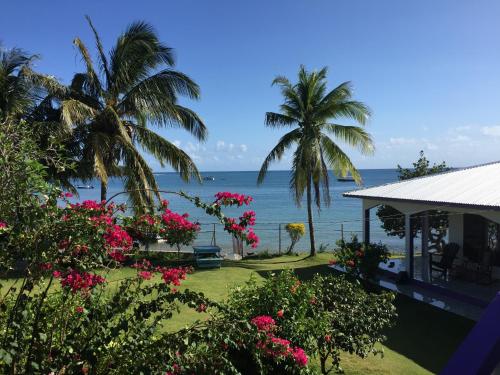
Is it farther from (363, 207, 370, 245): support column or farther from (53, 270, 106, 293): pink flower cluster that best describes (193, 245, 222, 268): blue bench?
(53, 270, 106, 293): pink flower cluster

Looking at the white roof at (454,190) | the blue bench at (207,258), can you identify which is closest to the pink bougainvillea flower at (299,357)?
the white roof at (454,190)

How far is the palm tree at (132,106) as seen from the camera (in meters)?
13.0

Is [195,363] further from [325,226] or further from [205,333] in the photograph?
[325,226]

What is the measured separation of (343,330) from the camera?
4863 mm

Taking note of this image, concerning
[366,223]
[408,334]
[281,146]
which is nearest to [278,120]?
[281,146]

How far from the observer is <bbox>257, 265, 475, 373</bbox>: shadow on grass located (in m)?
6.83

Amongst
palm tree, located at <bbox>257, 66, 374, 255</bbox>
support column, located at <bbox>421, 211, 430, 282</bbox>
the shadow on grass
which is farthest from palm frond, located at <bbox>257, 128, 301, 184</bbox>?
the shadow on grass

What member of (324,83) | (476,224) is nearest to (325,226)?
(324,83)

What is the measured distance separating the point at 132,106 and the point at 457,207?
9.75m

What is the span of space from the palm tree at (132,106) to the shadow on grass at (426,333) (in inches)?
300

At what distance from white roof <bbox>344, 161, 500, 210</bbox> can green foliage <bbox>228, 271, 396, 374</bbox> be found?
478 cm

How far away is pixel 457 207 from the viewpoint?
9.23 m

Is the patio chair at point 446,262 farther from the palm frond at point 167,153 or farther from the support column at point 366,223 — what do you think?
the palm frond at point 167,153

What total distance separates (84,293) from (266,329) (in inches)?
63.4
